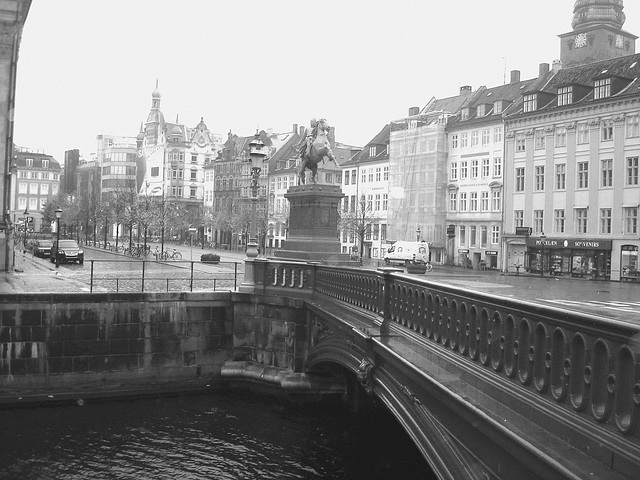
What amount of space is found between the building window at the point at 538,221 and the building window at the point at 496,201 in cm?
502

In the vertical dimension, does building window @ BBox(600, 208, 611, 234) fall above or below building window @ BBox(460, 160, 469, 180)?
below

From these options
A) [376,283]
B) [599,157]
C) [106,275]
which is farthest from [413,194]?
[376,283]

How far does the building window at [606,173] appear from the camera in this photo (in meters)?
48.8

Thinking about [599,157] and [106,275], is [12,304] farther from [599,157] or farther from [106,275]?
[599,157]

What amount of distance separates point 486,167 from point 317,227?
4479 centimetres

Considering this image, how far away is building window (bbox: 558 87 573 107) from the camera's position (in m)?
51.9

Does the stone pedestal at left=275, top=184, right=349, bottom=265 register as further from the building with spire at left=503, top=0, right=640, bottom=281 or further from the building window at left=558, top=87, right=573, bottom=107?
the building window at left=558, top=87, right=573, bottom=107

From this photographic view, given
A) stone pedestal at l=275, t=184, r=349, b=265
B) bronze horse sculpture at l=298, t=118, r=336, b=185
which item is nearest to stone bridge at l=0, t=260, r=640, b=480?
stone pedestal at l=275, t=184, r=349, b=265

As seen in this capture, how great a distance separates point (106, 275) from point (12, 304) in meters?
8.81

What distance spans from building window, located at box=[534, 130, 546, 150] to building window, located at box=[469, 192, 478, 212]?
9.70m

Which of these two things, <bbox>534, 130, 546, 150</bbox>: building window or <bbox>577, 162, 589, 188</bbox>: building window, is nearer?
<bbox>577, 162, 589, 188</bbox>: building window

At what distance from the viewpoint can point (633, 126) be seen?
46938 mm

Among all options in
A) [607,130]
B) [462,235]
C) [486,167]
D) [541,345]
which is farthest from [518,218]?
[541,345]

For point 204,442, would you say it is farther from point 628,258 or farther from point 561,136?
point 561,136
